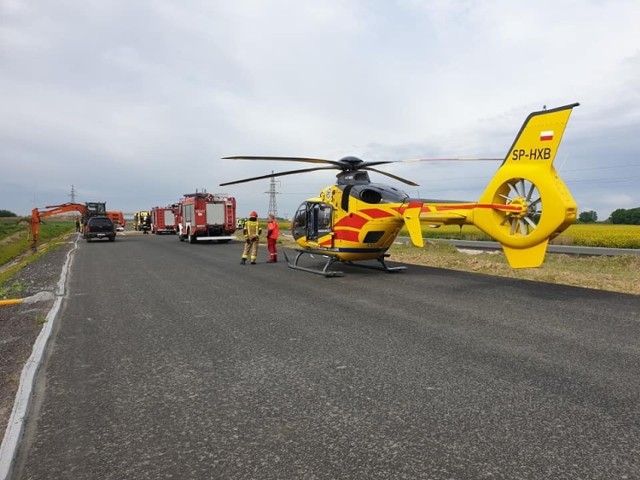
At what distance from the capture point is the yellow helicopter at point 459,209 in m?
7.90

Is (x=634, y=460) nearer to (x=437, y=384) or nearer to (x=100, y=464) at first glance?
(x=437, y=384)

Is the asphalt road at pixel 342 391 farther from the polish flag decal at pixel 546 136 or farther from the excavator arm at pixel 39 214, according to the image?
the excavator arm at pixel 39 214

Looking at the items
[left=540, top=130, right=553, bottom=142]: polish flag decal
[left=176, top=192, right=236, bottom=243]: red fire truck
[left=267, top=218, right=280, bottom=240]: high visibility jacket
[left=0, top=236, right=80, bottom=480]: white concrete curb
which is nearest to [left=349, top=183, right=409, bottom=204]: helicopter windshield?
[left=540, top=130, right=553, bottom=142]: polish flag decal

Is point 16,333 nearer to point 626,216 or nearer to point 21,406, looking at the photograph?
point 21,406

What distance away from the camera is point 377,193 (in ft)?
38.6

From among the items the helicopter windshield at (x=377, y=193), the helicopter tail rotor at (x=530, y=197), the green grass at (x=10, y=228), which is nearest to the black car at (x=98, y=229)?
the green grass at (x=10, y=228)

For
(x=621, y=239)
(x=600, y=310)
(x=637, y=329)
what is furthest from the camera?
(x=621, y=239)

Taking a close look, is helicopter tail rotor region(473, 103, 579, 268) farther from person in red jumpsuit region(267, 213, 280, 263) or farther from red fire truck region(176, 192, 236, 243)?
red fire truck region(176, 192, 236, 243)

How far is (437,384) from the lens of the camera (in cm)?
421

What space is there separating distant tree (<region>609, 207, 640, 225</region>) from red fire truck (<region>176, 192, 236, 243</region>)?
2545 inches

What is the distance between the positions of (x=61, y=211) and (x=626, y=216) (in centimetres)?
7540

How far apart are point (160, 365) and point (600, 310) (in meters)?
6.92

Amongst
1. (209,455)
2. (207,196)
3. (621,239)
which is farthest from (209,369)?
(621,239)

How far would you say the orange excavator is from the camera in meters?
27.4
